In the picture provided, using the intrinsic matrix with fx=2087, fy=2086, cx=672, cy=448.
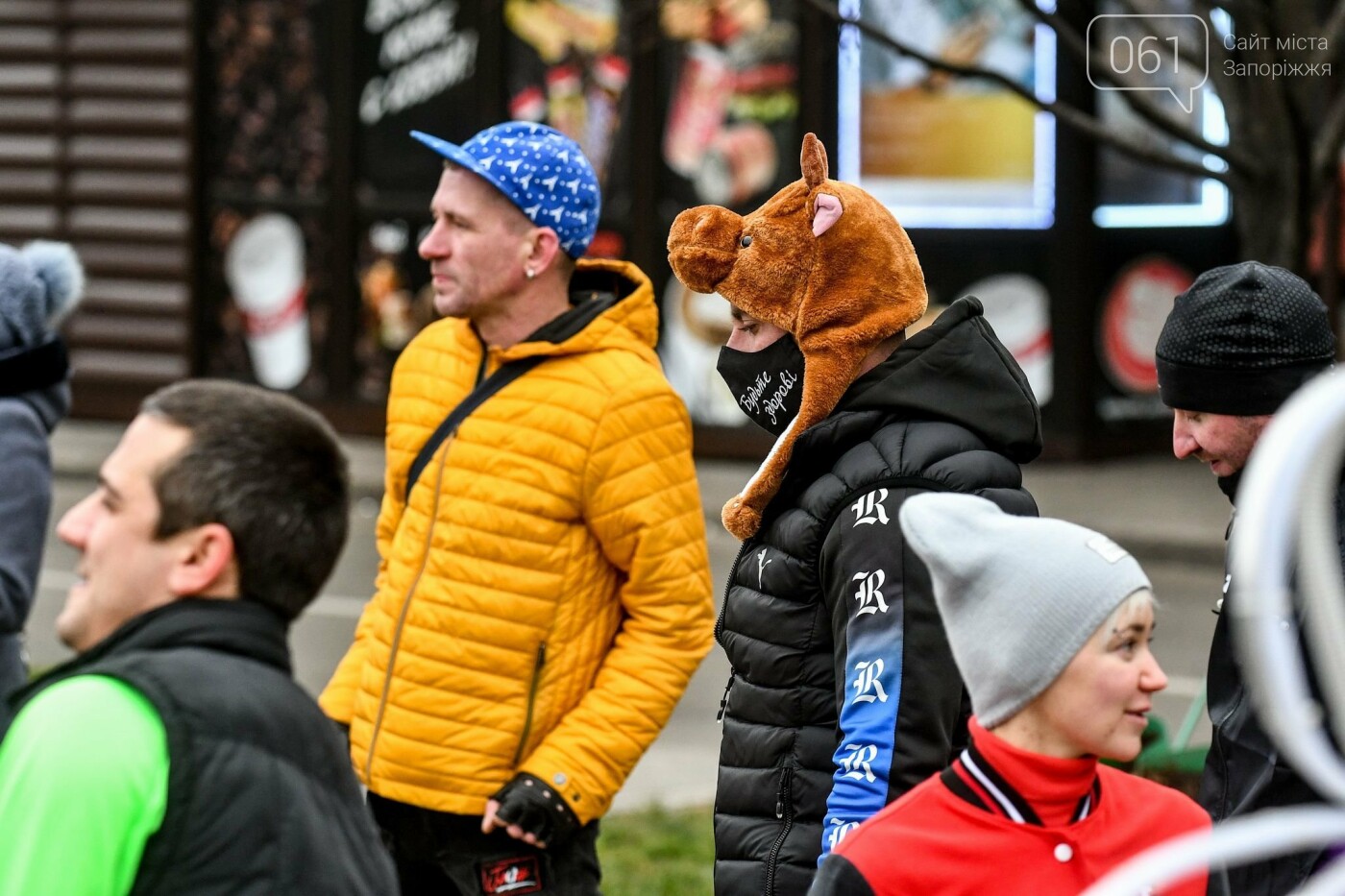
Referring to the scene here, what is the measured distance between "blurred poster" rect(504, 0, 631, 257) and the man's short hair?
11.1 m

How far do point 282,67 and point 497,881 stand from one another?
11.6m

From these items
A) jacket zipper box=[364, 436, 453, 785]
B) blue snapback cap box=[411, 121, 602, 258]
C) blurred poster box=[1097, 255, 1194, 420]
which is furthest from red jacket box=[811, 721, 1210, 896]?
blurred poster box=[1097, 255, 1194, 420]

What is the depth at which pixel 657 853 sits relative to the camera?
6.16 meters

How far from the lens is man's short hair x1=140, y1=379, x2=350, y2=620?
7.49 feet

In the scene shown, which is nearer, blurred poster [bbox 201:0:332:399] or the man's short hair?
the man's short hair

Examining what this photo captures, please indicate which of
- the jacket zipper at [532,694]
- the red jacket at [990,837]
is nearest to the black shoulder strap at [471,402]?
the jacket zipper at [532,694]

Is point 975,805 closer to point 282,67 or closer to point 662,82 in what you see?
point 662,82

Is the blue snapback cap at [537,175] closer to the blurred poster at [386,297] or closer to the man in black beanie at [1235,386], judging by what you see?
the man in black beanie at [1235,386]

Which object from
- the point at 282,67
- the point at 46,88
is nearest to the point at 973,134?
the point at 282,67

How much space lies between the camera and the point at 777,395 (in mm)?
3436

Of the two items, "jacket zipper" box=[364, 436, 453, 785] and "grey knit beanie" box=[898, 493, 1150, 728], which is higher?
"grey knit beanie" box=[898, 493, 1150, 728]

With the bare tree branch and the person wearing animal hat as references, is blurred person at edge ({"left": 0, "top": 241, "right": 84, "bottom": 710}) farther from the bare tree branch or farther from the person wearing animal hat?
the bare tree branch

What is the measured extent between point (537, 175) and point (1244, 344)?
1460mm

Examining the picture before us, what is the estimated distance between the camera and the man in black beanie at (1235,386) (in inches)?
127
